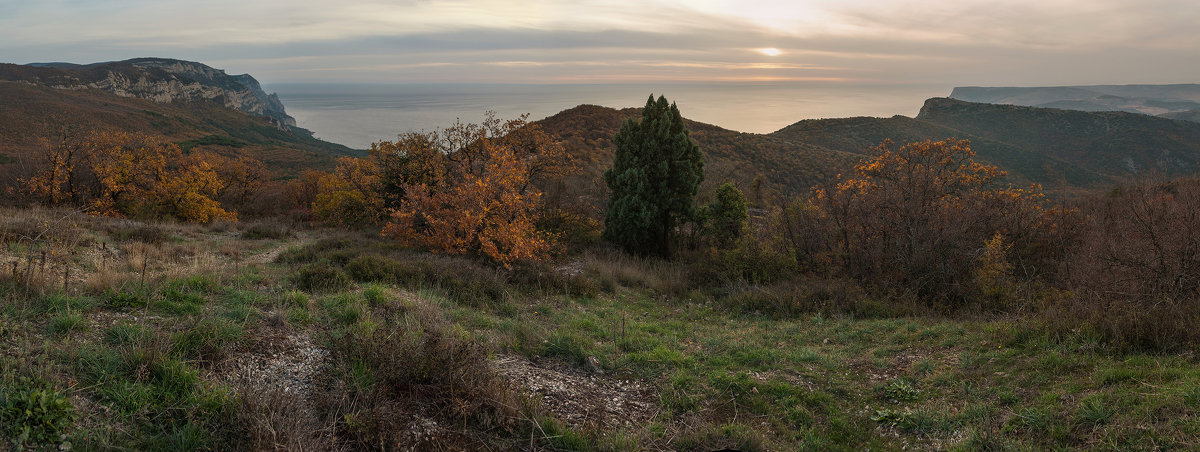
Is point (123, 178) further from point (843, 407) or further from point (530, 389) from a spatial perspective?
point (843, 407)

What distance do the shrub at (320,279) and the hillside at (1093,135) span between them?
91.2 m

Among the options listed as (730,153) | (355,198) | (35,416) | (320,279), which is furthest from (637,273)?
(730,153)

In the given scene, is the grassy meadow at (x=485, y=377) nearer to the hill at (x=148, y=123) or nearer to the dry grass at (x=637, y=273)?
the dry grass at (x=637, y=273)

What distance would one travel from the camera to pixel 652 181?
61.9 ft

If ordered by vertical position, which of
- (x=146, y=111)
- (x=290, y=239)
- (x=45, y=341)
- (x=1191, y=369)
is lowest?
(x=290, y=239)

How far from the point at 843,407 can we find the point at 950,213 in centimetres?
1092

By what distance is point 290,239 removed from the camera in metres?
17.8

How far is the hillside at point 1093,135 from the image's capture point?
75125 mm

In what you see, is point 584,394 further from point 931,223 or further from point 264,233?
point 264,233

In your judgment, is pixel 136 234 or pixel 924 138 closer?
pixel 136 234

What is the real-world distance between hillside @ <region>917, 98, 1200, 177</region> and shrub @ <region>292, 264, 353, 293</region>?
91169 mm

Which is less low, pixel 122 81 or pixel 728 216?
pixel 122 81

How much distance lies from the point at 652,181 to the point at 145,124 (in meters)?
119

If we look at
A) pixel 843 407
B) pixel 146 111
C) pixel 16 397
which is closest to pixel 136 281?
pixel 16 397
